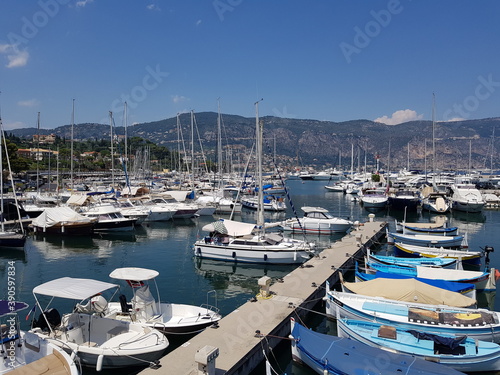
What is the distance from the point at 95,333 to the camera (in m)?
14.1

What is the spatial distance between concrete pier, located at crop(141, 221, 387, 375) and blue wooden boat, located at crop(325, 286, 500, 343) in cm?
212

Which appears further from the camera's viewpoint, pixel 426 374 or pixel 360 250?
pixel 360 250

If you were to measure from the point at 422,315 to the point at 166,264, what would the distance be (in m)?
18.7

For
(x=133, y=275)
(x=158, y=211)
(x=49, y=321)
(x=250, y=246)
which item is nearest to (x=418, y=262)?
(x=250, y=246)

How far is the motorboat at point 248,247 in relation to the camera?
2645 centimetres

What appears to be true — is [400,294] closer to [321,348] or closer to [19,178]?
[321,348]

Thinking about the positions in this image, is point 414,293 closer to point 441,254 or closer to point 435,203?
point 441,254

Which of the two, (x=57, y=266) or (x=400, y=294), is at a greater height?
(x=400, y=294)

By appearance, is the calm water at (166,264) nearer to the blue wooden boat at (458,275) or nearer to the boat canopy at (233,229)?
the blue wooden boat at (458,275)

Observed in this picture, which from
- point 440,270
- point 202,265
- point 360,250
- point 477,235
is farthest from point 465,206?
point 202,265

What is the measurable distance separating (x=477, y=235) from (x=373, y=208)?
73.6ft

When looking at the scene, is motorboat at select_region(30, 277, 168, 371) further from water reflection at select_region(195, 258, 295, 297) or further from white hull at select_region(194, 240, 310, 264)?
white hull at select_region(194, 240, 310, 264)

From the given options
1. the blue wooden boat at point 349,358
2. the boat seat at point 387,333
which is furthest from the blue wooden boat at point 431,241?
the blue wooden boat at point 349,358

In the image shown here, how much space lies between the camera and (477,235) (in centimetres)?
4025
